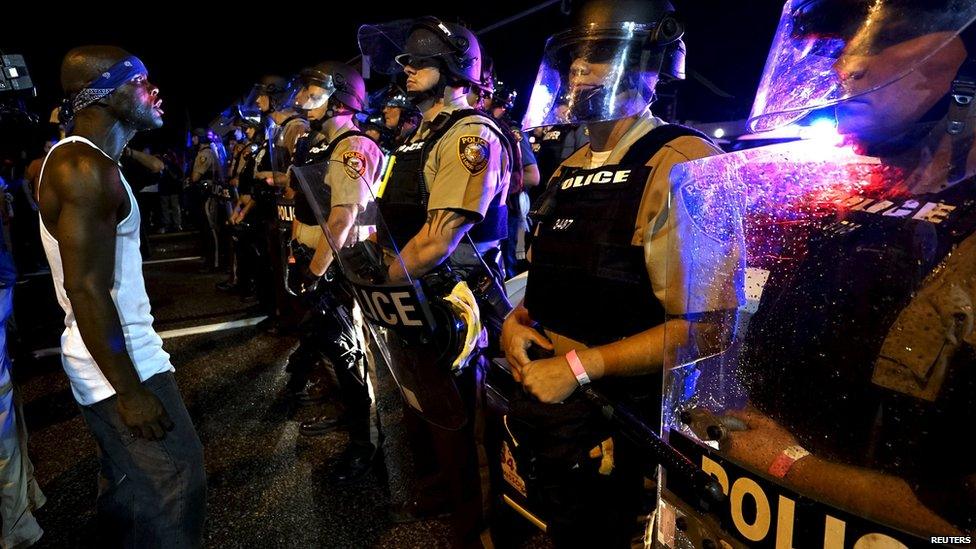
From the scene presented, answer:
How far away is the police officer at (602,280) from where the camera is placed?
1498mm

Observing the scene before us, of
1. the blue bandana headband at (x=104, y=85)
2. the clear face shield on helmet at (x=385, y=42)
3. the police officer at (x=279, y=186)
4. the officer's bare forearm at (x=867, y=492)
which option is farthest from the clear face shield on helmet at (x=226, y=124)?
the officer's bare forearm at (x=867, y=492)

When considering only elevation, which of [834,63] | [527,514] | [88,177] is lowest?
[527,514]

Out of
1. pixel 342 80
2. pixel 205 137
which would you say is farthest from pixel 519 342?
pixel 205 137

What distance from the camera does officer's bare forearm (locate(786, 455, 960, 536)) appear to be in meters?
0.79

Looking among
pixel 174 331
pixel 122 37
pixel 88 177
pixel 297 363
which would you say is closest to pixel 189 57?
pixel 122 37

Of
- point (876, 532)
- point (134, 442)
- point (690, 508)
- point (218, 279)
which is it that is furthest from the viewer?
point (218, 279)

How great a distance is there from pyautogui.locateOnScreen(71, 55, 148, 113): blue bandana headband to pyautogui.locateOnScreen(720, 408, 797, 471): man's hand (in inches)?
91.2

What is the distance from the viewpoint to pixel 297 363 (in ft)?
13.6

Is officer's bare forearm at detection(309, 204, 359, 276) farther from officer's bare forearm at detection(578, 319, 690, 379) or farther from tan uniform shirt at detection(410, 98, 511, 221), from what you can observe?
officer's bare forearm at detection(578, 319, 690, 379)

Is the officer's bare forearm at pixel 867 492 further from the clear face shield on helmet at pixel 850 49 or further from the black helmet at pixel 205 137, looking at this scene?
the black helmet at pixel 205 137

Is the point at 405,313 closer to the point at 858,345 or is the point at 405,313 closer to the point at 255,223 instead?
the point at 858,345

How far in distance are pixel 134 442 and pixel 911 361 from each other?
2180 mm

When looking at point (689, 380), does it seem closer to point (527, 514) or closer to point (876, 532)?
point (876, 532)

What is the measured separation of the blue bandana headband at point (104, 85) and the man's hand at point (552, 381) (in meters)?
1.86
